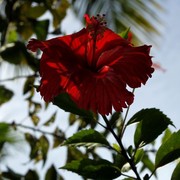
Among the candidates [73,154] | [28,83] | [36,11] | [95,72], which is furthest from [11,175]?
[95,72]

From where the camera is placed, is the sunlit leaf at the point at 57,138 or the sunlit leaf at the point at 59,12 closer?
the sunlit leaf at the point at 57,138

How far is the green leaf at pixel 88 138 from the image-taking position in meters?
0.93

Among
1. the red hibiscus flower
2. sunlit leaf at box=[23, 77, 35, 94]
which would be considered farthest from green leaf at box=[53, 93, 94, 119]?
sunlit leaf at box=[23, 77, 35, 94]

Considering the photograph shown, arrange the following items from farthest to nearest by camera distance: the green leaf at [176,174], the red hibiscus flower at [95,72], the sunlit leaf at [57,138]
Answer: the sunlit leaf at [57,138], the green leaf at [176,174], the red hibiscus flower at [95,72]

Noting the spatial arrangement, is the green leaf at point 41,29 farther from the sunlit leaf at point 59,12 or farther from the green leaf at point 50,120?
the green leaf at point 50,120

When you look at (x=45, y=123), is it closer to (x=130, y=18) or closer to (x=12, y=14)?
(x=12, y=14)

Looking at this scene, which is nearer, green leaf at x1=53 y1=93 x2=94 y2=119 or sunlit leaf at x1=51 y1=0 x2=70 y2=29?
green leaf at x1=53 y1=93 x2=94 y2=119

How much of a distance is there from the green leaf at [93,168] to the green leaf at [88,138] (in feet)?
0.14

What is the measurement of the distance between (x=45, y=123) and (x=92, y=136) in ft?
4.01

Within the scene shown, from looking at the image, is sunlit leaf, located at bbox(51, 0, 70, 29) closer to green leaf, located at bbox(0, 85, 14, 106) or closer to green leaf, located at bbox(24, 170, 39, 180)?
green leaf, located at bbox(0, 85, 14, 106)

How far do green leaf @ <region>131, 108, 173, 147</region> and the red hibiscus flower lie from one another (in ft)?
0.35

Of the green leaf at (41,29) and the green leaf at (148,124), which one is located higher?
the green leaf at (148,124)

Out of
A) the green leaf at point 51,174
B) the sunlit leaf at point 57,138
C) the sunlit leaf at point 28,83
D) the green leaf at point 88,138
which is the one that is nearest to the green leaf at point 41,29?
the sunlit leaf at point 28,83

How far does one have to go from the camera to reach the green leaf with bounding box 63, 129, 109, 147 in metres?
0.93
